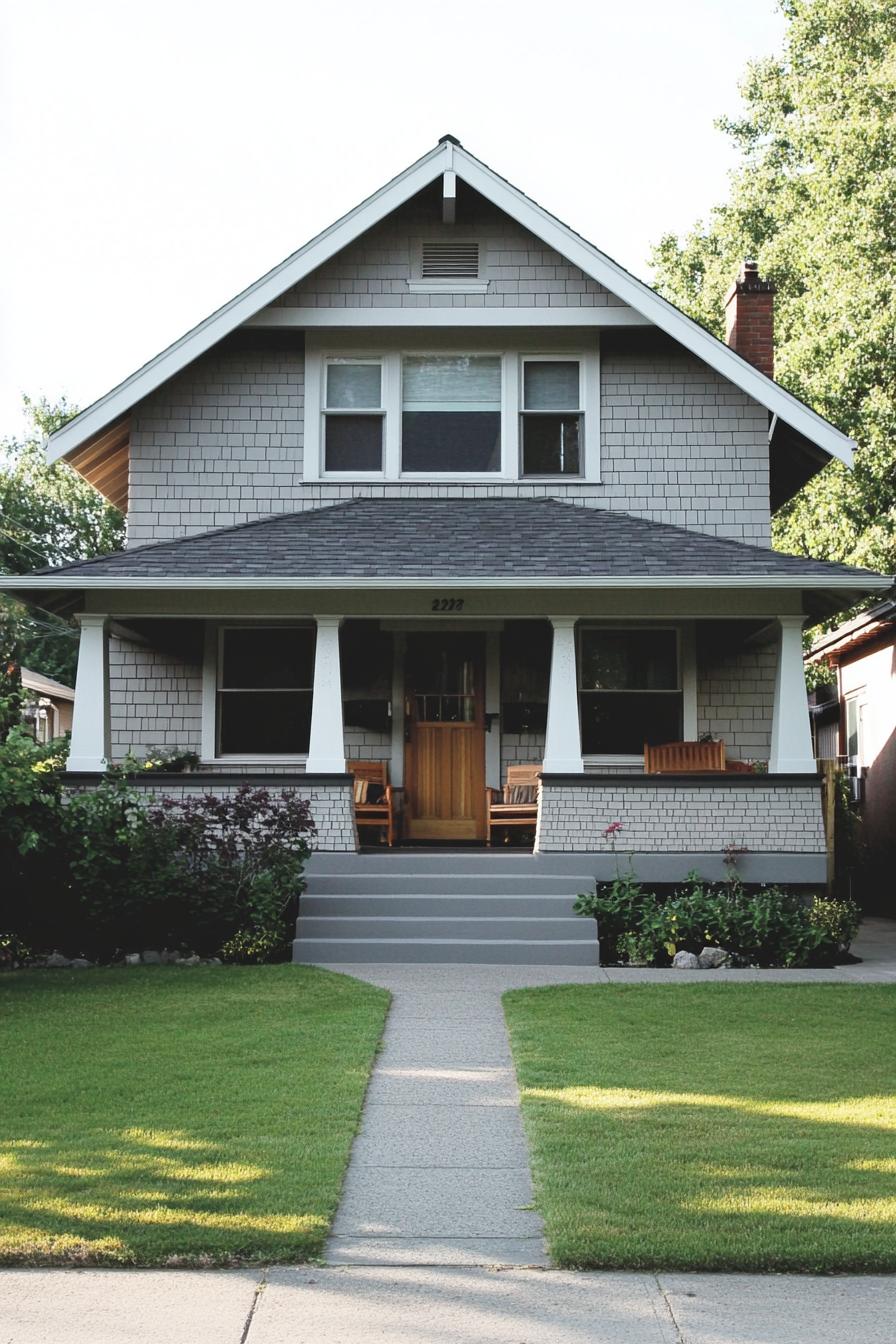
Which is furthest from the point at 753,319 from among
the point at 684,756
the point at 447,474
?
the point at 684,756

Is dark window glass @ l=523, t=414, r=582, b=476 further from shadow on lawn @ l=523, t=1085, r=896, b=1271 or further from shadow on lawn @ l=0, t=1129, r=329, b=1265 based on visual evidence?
shadow on lawn @ l=0, t=1129, r=329, b=1265

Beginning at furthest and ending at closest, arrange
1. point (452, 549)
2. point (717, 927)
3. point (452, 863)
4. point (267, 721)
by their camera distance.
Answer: point (267, 721) < point (452, 549) < point (452, 863) < point (717, 927)

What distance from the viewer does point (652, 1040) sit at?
8.33 metres

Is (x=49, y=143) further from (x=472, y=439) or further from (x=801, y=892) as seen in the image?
(x=801, y=892)

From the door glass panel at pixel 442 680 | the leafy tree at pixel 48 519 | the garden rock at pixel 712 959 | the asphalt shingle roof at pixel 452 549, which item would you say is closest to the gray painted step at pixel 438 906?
the garden rock at pixel 712 959

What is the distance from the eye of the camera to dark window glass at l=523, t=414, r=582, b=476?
15.5 meters

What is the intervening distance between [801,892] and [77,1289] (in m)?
9.86

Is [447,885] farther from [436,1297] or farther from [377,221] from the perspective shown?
[436,1297]

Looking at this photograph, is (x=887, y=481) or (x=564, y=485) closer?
(x=564, y=485)

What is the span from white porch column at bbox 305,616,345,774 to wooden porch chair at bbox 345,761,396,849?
118 centimetres

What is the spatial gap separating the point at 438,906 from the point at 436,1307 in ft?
26.7

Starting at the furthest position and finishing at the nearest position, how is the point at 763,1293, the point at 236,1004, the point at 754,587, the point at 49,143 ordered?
the point at 754,587 < the point at 236,1004 < the point at 49,143 < the point at 763,1293

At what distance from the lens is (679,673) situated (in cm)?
1503

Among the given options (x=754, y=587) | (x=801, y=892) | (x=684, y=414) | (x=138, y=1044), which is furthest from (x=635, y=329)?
(x=138, y=1044)
